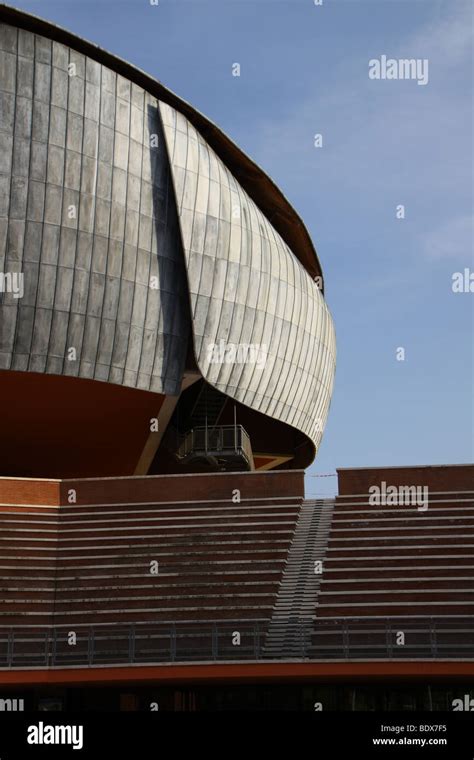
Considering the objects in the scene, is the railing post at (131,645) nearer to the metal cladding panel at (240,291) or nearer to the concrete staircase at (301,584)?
the concrete staircase at (301,584)

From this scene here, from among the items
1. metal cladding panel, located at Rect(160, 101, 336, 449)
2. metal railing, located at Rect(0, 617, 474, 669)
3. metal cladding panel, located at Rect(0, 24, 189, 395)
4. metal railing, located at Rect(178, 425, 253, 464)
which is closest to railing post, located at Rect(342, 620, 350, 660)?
metal railing, located at Rect(0, 617, 474, 669)

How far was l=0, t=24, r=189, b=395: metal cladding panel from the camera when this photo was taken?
3206 cm

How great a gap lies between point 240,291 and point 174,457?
19.9 ft

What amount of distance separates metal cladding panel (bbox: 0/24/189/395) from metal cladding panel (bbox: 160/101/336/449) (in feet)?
1.96

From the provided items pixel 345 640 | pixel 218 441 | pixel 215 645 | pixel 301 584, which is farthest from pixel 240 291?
pixel 345 640

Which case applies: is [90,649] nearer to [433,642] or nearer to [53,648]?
[53,648]

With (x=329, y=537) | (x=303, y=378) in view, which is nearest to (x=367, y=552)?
(x=329, y=537)

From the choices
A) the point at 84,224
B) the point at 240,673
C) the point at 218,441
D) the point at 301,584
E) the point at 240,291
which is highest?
the point at 84,224

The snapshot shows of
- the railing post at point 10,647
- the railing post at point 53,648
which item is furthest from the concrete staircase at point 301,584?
the railing post at point 10,647

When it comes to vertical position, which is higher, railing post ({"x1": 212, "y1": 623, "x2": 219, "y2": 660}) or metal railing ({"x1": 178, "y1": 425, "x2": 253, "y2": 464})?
metal railing ({"x1": 178, "y1": 425, "x2": 253, "y2": 464})

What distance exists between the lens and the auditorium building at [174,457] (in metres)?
22.9

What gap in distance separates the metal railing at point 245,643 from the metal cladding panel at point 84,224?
10830 mm

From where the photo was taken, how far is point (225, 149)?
38.0m

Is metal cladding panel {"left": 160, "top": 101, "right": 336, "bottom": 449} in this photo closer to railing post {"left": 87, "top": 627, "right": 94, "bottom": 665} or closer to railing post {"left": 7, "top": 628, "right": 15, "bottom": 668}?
railing post {"left": 87, "top": 627, "right": 94, "bottom": 665}
